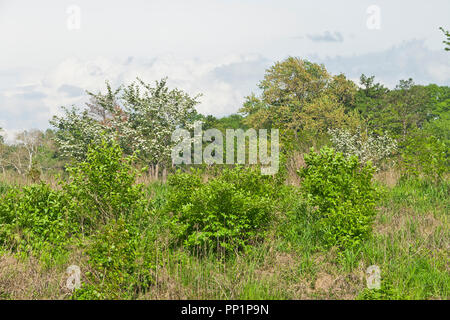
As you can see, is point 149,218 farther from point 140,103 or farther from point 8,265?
point 140,103

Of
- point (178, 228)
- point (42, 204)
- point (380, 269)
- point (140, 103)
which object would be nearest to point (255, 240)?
point (178, 228)

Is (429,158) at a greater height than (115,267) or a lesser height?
greater

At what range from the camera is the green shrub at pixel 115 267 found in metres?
4.44

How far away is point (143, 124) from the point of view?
18141 mm

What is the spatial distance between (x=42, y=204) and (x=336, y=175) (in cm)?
466

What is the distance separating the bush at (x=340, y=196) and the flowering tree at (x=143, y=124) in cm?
1188

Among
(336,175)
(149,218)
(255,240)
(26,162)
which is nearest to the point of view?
(336,175)

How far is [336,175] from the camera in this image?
227 inches

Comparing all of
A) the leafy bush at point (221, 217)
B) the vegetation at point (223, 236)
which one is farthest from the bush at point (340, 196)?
the leafy bush at point (221, 217)

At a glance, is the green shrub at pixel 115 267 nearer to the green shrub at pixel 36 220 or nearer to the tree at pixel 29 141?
the green shrub at pixel 36 220

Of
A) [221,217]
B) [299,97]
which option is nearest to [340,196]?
[221,217]

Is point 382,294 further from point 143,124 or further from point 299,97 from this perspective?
point 299,97

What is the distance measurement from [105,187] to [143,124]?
12630 millimetres

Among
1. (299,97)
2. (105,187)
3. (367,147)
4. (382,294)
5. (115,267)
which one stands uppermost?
(299,97)
